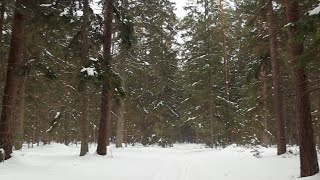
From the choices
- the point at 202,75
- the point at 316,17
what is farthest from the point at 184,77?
the point at 316,17

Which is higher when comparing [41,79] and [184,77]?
[184,77]

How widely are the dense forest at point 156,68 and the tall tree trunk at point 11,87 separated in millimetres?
35

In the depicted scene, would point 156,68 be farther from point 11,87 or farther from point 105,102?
point 11,87

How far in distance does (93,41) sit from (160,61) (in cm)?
1147

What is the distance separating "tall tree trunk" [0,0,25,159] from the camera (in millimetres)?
12391

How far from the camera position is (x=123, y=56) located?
24438 millimetres

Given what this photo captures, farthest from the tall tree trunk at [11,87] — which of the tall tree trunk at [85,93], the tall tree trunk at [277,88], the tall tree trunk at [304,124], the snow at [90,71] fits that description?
the tall tree trunk at [277,88]

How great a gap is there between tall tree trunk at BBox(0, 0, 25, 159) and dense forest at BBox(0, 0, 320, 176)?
0.04 meters

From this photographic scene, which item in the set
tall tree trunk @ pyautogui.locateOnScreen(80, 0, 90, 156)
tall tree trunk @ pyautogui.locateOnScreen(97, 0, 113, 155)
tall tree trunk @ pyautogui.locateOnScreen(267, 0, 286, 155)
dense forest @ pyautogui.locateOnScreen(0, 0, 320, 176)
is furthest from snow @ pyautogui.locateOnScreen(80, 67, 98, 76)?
tall tree trunk @ pyautogui.locateOnScreen(267, 0, 286, 155)

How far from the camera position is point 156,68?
28.4m

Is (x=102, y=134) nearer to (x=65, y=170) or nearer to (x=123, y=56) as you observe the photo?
(x=65, y=170)

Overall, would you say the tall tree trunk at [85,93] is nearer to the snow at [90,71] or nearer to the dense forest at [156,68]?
the dense forest at [156,68]

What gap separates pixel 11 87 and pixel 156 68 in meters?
16.6

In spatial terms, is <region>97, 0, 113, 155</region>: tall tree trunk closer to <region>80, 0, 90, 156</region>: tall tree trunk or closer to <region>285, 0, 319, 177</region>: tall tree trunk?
<region>80, 0, 90, 156</region>: tall tree trunk
